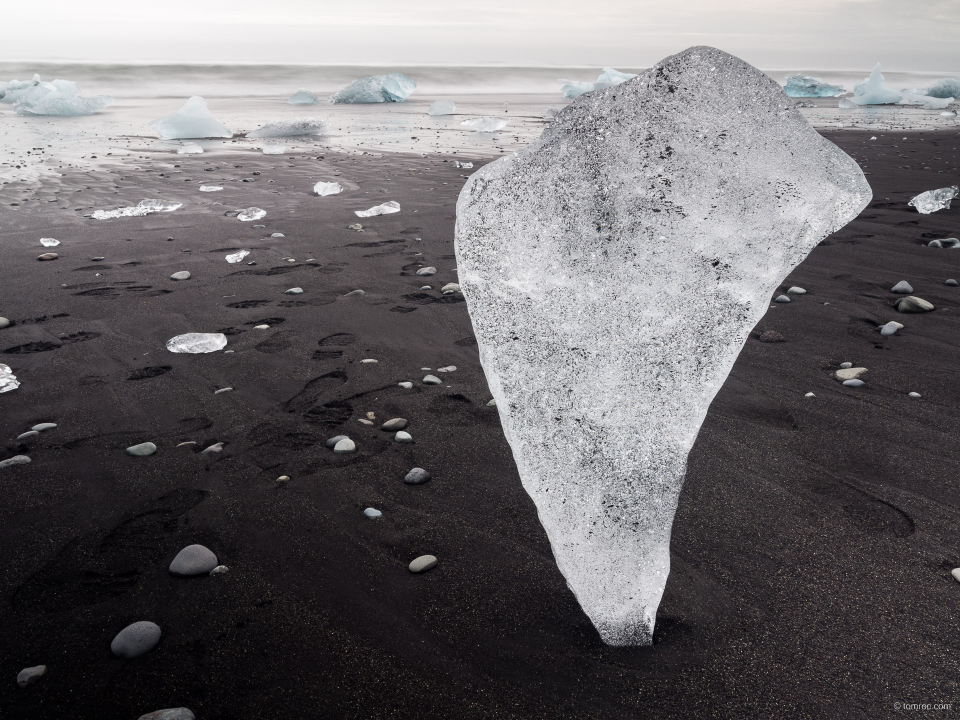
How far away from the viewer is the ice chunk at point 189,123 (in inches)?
498

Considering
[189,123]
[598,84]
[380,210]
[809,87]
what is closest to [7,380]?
[380,210]

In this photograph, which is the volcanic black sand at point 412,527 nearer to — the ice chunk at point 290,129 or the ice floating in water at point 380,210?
the ice floating in water at point 380,210

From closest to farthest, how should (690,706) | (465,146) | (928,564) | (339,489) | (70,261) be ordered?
(690,706) → (928,564) → (339,489) → (70,261) → (465,146)

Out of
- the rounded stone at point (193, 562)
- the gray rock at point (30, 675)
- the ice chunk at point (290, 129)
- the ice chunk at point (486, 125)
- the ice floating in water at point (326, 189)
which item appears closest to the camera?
the gray rock at point (30, 675)

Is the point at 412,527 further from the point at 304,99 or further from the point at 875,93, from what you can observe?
the point at 875,93

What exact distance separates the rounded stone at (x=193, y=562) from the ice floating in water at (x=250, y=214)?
4961mm

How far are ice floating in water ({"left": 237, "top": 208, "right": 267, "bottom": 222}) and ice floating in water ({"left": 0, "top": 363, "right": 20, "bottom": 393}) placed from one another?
11.3 feet

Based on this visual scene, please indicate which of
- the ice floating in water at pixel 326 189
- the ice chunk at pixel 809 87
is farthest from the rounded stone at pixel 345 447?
the ice chunk at pixel 809 87

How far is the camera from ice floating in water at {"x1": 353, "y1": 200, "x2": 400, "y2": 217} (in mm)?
6655

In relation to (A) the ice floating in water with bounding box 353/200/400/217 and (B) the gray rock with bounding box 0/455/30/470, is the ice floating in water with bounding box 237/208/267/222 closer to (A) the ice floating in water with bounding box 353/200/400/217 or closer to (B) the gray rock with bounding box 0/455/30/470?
(A) the ice floating in water with bounding box 353/200/400/217

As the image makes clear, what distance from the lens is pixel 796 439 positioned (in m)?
2.83

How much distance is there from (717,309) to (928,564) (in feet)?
4.06

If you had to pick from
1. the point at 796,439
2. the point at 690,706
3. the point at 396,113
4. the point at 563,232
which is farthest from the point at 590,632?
the point at 396,113

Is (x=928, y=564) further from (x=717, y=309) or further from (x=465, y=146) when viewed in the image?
(x=465, y=146)
